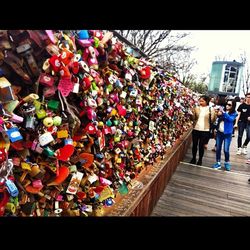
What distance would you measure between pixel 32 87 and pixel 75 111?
33cm

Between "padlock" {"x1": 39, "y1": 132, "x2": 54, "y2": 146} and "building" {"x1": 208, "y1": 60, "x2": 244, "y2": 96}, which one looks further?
"building" {"x1": 208, "y1": 60, "x2": 244, "y2": 96}

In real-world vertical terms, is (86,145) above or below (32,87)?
below

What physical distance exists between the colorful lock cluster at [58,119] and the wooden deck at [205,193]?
1.71m

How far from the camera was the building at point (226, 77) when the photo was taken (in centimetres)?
3048

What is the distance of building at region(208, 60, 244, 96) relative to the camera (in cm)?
3048

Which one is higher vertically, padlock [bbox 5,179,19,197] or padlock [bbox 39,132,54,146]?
padlock [bbox 39,132,54,146]

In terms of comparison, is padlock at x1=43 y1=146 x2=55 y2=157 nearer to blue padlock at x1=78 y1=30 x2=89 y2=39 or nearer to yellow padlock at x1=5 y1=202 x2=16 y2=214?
yellow padlock at x1=5 y1=202 x2=16 y2=214

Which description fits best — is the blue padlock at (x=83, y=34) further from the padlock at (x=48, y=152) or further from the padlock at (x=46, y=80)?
the padlock at (x=48, y=152)

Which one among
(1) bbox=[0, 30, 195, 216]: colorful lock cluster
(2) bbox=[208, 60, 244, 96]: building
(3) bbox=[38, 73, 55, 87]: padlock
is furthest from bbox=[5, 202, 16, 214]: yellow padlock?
(2) bbox=[208, 60, 244, 96]: building

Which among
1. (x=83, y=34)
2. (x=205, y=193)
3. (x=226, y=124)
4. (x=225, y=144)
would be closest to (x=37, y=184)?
(x=83, y=34)

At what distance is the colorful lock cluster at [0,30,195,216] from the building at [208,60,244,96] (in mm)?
30298
